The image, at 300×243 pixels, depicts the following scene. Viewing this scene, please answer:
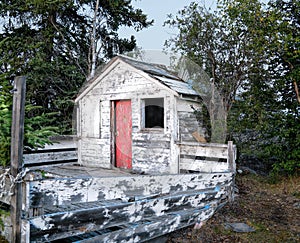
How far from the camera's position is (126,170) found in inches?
282

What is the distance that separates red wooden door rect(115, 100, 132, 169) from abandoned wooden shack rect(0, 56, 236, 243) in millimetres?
25

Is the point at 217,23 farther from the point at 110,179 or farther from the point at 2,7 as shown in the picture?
the point at 2,7

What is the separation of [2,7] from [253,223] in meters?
11.4

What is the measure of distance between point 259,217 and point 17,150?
12.2 feet

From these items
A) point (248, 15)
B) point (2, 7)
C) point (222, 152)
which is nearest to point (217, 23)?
point (248, 15)

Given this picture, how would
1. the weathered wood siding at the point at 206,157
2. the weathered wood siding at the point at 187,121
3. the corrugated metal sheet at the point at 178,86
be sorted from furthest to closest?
the weathered wood siding at the point at 187,121
the corrugated metal sheet at the point at 178,86
the weathered wood siding at the point at 206,157

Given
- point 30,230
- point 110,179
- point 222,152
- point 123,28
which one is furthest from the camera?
point 123,28

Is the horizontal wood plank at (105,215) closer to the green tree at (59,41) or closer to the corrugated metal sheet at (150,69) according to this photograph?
the corrugated metal sheet at (150,69)

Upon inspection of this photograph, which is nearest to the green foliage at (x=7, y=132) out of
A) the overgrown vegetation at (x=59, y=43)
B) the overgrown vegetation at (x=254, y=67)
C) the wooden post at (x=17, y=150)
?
the wooden post at (x=17, y=150)

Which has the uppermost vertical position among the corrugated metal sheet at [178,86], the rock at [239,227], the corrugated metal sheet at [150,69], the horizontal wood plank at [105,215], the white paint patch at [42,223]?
the corrugated metal sheet at [150,69]

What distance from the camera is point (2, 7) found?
36.2 ft

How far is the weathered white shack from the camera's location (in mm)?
6359

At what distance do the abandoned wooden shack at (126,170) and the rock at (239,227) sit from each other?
1.16 feet

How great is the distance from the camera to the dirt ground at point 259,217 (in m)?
3.73
